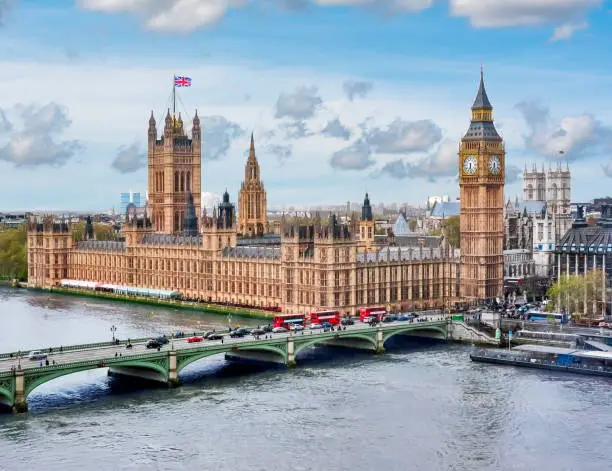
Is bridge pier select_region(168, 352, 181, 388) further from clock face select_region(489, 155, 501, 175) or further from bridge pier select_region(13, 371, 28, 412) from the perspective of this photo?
clock face select_region(489, 155, 501, 175)

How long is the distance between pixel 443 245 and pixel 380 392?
170ft

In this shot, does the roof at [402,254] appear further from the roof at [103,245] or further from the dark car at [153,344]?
the roof at [103,245]

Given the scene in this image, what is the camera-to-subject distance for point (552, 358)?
8562 cm

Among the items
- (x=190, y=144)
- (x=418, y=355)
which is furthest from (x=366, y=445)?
(x=190, y=144)

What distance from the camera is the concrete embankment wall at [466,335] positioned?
97000 mm

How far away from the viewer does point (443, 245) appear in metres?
125

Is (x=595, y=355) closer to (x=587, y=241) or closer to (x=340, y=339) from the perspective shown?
(x=340, y=339)

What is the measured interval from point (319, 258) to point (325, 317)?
11154mm

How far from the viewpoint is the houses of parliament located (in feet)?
365

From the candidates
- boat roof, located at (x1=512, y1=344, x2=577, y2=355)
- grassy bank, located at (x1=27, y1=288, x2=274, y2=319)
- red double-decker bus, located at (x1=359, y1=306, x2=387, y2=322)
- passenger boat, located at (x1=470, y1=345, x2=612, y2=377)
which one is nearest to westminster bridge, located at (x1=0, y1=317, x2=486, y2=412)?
red double-decker bus, located at (x1=359, y1=306, x2=387, y2=322)

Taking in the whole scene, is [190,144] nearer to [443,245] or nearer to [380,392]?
[443,245]

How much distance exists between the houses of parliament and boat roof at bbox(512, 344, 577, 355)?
25375mm

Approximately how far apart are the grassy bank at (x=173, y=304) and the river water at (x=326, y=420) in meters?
27.0

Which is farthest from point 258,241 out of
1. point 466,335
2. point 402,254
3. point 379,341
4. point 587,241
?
point 379,341
